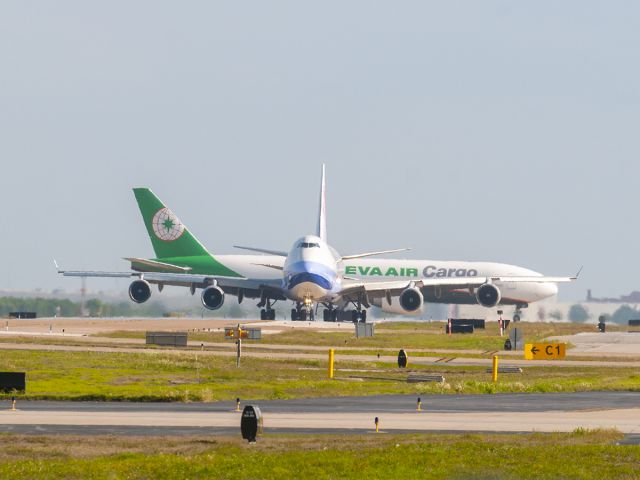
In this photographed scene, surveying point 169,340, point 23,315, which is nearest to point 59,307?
Result: point 23,315

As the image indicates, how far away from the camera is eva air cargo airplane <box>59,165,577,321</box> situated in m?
109

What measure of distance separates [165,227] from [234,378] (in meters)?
80.4

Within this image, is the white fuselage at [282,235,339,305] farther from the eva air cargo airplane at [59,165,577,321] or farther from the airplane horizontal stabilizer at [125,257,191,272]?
the airplane horizontal stabilizer at [125,257,191,272]

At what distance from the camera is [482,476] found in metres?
25.8

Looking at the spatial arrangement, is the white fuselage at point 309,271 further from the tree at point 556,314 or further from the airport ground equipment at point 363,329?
the tree at point 556,314

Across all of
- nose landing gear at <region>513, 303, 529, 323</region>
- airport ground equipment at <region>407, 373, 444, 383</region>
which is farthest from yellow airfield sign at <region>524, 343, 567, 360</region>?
nose landing gear at <region>513, 303, 529, 323</region>

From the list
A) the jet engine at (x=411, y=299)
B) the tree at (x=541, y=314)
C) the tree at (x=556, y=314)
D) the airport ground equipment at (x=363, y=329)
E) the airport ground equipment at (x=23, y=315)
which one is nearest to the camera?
the airport ground equipment at (x=363, y=329)

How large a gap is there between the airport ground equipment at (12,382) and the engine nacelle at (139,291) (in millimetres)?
70706

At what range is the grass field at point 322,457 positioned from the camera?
1038 inches

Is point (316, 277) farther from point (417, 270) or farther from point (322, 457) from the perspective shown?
point (322, 457)

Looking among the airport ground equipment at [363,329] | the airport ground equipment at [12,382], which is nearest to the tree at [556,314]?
the airport ground equipment at [363,329]

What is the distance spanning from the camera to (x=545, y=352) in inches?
2790

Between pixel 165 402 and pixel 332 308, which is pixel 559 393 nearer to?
pixel 165 402

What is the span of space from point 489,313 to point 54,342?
289 feet
